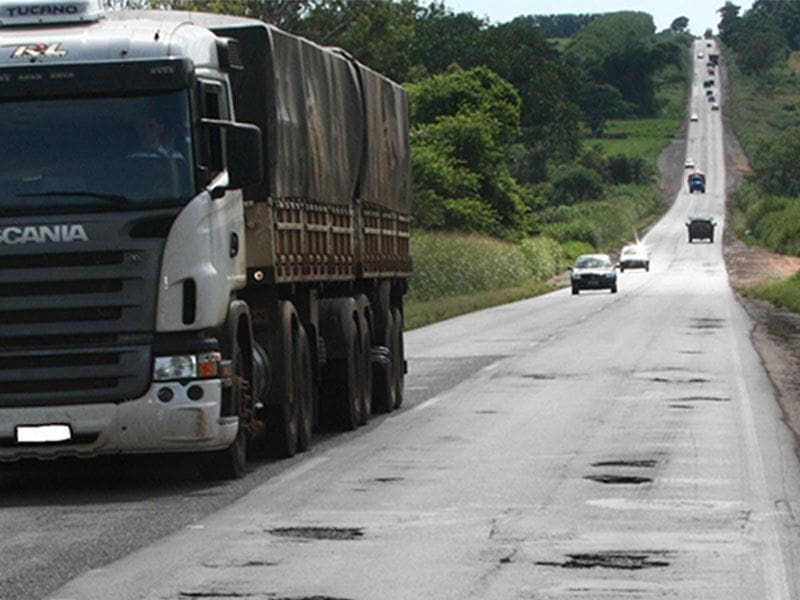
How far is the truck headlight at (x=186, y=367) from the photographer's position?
1482 centimetres

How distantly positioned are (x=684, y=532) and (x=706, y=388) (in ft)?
44.2

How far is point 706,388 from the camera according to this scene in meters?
26.2

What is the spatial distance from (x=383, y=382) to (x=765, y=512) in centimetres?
919

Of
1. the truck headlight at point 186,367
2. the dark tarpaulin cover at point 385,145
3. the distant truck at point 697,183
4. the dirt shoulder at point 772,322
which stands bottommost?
the dirt shoulder at point 772,322

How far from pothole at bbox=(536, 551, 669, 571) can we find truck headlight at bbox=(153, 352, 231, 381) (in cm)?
398

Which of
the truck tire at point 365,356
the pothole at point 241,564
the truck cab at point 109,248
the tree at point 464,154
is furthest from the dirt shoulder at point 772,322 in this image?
the tree at point 464,154

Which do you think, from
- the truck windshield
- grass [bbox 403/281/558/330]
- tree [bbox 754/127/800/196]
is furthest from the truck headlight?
tree [bbox 754/127/800/196]

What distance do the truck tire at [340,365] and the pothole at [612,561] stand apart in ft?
27.0

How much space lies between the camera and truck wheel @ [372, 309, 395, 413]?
22484mm

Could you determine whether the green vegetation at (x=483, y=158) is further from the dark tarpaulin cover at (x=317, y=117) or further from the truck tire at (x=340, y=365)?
the truck tire at (x=340, y=365)

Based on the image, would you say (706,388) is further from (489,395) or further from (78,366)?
(78,366)

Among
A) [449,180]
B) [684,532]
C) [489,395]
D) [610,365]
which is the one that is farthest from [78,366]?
[449,180]

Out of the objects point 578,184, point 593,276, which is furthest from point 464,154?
point 578,184

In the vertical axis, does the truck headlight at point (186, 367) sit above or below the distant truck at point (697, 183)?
below
